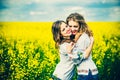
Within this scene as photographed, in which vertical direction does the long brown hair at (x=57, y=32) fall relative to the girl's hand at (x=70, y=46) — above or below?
above

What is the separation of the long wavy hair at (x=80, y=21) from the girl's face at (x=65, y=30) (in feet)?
0.19

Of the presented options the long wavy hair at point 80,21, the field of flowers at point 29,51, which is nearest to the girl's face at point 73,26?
the long wavy hair at point 80,21

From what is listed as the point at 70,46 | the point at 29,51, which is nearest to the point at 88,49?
the point at 70,46

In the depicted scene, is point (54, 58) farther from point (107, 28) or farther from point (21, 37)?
point (107, 28)

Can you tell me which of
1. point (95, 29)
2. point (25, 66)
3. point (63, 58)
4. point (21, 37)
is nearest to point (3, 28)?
point (21, 37)

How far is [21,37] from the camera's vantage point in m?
3.31

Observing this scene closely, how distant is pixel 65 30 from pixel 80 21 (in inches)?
6.7

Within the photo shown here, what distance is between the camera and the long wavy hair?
3.22 m

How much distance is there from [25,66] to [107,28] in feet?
2.80

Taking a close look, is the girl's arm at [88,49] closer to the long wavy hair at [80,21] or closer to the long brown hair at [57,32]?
the long wavy hair at [80,21]

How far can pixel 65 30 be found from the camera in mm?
3186

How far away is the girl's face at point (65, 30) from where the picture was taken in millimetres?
3174

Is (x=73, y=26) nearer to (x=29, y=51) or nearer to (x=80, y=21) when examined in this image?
(x=80, y=21)

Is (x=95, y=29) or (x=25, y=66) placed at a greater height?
(x=95, y=29)
